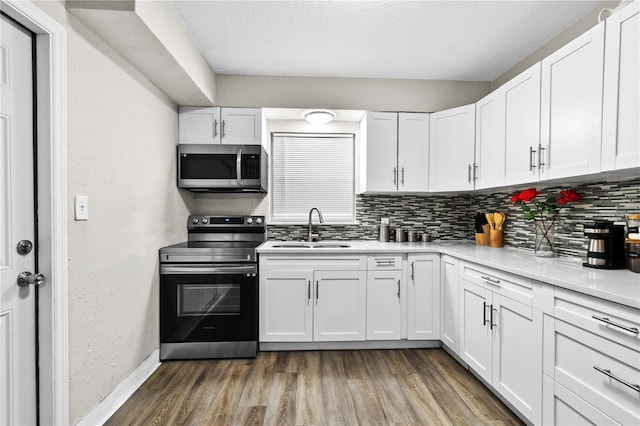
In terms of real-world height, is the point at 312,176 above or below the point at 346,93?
below

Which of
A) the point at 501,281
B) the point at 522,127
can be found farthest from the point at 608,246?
the point at 522,127

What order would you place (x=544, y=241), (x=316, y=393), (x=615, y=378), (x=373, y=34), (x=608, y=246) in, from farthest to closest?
1. (x=544, y=241)
2. (x=373, y=34)
3. (x=316, y=393)
4. (x=608, y=246)
5. (x=615, y=378)

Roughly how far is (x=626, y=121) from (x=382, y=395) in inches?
79.2

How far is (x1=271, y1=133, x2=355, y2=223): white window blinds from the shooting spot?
11.2 ft

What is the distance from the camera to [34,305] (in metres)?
1.42

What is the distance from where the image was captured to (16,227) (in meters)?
1.33

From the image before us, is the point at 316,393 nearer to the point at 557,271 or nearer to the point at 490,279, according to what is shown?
the point at 490,279

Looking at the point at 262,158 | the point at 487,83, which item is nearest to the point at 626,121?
the point at 487,83

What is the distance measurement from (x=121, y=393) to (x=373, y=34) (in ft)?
9.83

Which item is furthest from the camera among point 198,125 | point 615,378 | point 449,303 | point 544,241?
point 198,125

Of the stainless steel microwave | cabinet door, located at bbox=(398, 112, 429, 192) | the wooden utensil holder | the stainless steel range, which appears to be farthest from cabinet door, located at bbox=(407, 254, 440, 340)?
the stainless steel microwave

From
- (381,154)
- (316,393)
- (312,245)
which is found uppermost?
(381,154)

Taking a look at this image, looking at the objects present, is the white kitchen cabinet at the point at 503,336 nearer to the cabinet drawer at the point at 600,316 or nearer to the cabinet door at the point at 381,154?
the cabinet drawer at the point at 600,316

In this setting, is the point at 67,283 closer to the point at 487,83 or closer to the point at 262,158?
the point at 262,158
